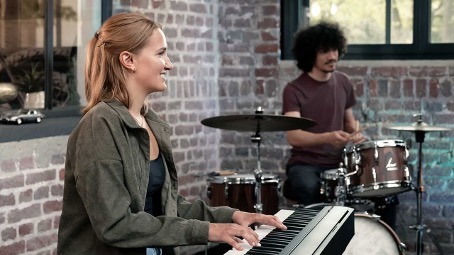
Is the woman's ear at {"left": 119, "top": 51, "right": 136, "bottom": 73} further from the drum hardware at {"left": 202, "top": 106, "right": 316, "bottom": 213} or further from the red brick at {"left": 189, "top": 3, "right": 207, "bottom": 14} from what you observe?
the red brick at {"left": 189, "top": 3, "right": 207, "bottom": 14}

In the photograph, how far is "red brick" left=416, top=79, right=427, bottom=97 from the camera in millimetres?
6379

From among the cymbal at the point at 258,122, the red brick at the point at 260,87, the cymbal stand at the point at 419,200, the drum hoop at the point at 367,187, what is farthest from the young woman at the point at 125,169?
the red brick at the point at 260,87

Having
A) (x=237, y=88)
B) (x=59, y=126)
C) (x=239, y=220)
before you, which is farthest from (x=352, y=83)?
(x=239, y=220)

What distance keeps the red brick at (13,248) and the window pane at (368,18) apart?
3.01 metres

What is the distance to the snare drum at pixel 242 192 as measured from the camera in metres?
5.49

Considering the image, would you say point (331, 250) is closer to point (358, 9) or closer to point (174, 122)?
point (174, 122)

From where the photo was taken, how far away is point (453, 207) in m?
6.36

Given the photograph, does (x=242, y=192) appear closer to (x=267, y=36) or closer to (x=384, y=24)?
(x=267, y=36)

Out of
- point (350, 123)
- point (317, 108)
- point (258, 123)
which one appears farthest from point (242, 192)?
point (350, 123)

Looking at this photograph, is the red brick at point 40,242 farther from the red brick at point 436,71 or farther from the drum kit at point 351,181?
the red brick at point 436,71

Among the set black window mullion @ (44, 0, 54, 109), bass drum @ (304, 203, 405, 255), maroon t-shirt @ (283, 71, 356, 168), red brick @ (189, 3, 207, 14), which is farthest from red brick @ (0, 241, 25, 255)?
red brick @ (189, 3, 207, 14)

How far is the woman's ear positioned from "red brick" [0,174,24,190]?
6.16ft

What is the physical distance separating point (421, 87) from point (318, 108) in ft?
2.71

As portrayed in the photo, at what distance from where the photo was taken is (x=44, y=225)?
4.81 metres
